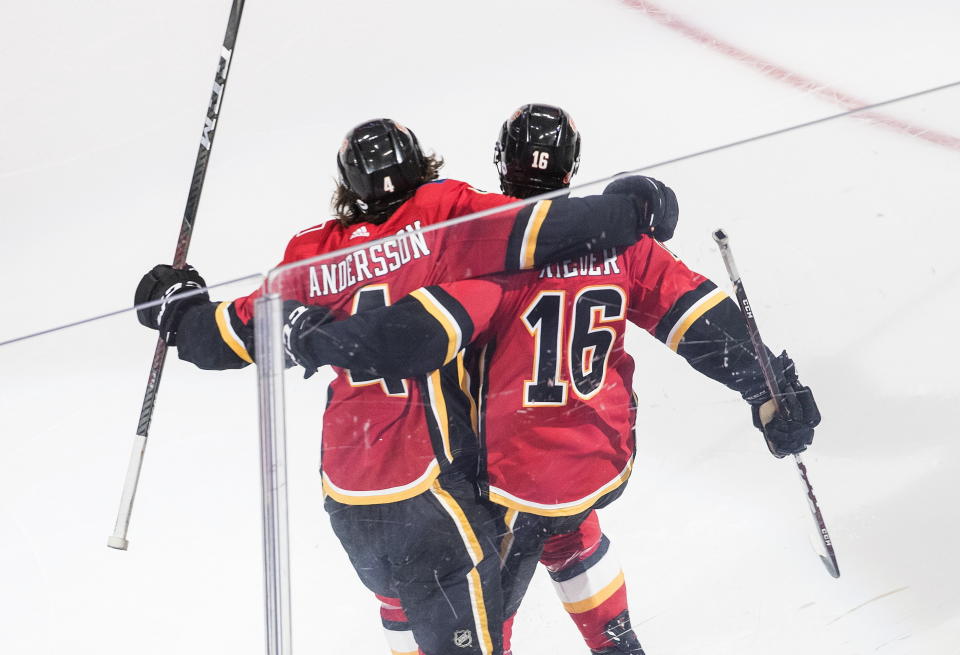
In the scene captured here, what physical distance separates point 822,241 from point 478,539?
65cm

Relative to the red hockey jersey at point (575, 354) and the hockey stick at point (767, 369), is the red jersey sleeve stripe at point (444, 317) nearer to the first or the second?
the red hockey jersey at point (575, 354)

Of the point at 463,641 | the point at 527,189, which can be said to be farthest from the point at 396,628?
the point at 527,189

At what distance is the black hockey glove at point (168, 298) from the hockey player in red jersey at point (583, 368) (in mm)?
309

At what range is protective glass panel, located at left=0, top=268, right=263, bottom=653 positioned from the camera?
4.23ft

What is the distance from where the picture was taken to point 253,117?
3.30 meters

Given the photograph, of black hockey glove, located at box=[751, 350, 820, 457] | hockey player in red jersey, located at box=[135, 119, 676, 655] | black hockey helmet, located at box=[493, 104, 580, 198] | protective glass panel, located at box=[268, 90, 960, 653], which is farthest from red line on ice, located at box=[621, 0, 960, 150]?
hockey player in red jersey, located at box=[135, 119, 676, 655]

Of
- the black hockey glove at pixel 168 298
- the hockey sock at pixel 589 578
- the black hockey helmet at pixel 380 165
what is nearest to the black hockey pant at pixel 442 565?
the hockey sock at pixel 589 578

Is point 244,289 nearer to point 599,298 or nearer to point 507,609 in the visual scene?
point 599,298

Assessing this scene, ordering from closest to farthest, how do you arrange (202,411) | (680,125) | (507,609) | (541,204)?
1. (541,204)
2. (202,411)
3. (507,609)
4. (680,125)

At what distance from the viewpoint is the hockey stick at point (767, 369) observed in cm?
Result: 134

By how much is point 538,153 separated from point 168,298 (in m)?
0.87

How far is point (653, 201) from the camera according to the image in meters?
1.28

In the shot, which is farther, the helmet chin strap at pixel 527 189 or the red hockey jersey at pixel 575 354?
the helmet chin strap at pixel 527 189

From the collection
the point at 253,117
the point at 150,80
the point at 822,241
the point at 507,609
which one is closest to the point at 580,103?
the point at 253,117
